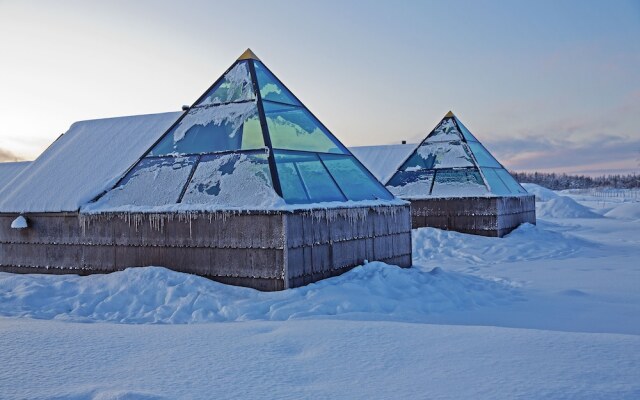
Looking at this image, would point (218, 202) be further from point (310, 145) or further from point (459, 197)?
point (459, 197)

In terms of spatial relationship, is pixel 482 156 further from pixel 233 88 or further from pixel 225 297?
pixel 225 297

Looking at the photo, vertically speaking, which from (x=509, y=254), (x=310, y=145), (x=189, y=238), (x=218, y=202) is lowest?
(x=509, y=254)

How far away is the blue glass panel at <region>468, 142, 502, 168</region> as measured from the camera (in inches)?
884

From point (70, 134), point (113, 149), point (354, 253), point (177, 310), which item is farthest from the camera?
point (70, 134)

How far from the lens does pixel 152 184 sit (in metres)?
11.9

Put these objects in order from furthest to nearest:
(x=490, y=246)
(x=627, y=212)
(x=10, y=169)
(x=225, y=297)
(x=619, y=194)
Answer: (x=619, y=194) → (x=627, y=212) → (x=10, y=169) → (x=490, y=246) → (x=225, y=297)

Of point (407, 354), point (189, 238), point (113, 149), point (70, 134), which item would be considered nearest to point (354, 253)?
point (189, 238)

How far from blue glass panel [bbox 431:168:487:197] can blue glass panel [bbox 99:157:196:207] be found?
40.3ft

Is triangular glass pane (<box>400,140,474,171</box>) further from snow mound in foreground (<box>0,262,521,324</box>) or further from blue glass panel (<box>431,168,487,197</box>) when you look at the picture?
snow mound in foreground (<box>0,262,521,324</box>)

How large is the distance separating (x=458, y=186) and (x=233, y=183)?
1281 centimetres

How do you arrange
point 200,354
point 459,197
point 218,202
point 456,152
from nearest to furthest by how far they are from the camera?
1. point 200,354
2. point 218,202
3. point 459,197
4. point 456,152

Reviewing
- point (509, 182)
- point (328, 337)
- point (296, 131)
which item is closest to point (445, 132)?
point (509, 182)

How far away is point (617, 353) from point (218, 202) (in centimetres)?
728

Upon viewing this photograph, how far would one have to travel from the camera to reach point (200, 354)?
235 inches
